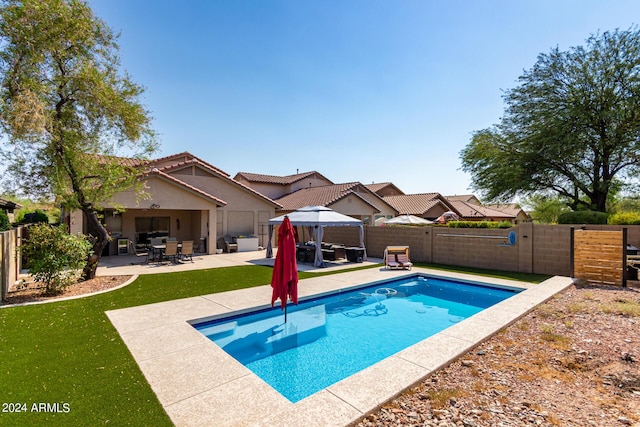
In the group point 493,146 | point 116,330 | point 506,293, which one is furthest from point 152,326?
point 493,146

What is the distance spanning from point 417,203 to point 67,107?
108ft

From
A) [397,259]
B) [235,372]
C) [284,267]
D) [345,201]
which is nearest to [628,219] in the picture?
[397,259]

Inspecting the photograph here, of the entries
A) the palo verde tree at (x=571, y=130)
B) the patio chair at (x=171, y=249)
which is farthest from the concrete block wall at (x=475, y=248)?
the patio chair at (x=171, y=249)

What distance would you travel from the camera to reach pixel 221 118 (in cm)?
1980

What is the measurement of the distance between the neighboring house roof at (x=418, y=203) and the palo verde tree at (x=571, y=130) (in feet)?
30.0

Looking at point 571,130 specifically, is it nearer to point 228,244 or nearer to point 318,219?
point 318,219

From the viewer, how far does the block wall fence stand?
1301cm

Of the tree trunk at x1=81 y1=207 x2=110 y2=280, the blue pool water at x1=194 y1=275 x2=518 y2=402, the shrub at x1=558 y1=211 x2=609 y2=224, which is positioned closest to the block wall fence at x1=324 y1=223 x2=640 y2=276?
the shrub at x1=558 y1=211 x2=609 y2=224

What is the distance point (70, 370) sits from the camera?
475 centimetres

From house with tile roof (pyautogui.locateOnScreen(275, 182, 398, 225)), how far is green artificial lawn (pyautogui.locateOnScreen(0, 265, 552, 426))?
1924 centimetres

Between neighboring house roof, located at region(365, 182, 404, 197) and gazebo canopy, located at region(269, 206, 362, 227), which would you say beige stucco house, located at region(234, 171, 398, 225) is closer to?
neighboring house roof, located at region(365, 182, 404, 197)

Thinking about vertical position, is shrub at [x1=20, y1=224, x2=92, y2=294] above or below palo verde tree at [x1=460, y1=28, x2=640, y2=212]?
below

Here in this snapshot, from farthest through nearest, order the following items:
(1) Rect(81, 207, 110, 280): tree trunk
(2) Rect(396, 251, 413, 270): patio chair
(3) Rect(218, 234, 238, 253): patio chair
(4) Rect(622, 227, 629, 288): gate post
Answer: (3) Rect(218, 234, 238, 253): patio chair
(2) Rect(396, 251, 413, 270): patio chair
(4) Rect(622, 227, 629, 288): gate post
(1) Rect(81, 207, 110, 280): tree trunk

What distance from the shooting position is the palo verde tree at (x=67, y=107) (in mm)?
8867
